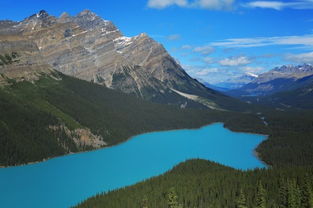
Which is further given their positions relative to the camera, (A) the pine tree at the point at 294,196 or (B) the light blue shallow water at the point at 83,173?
(B) the light blue shallow water at the point at 83,173

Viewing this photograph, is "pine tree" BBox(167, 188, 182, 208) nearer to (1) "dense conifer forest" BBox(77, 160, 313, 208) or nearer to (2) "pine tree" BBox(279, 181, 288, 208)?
(1) "dense conifer forest" BBox(77, 160, 313, 208)

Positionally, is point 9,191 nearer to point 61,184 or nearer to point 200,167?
point 61,184

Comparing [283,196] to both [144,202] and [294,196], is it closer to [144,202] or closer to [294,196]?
[294,196]

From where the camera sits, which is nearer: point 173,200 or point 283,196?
point 173,200

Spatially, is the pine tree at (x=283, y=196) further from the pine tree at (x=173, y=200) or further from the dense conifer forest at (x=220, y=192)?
the pine tree at (x=173, y=200)

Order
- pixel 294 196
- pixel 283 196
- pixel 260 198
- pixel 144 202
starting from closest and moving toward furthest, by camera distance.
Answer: pixel 260 198, pixel 294 196, pixel 144 202, pixel 283 196

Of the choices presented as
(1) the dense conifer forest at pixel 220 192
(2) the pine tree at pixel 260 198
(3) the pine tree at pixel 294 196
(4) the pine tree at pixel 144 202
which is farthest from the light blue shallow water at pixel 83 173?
(3) the pine tree at pixel 294 196

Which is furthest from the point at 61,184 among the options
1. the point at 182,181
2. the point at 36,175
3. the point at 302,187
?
the point at 302,187

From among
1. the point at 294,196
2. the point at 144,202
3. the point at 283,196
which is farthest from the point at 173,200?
the point at 294,196

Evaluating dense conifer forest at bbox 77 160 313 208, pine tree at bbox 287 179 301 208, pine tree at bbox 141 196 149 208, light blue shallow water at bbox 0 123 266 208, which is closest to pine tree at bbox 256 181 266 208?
dense conifer forest at bbox 77 160 313 208

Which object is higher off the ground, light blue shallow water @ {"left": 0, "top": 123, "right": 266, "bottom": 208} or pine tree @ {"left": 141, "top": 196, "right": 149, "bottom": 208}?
light blue shallow water @ {"left": 0, "top": 123, "right": 266, "bottom": 208}

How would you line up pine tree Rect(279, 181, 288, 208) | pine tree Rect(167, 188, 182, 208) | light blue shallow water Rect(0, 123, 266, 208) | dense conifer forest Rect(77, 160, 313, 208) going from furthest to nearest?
light blue shallow water Rect(0, 123, 266, 208) → pine tree Rect(279, 181, 288, 208) → dense conifer forest Rect(77, 160, 313, 208) → pine tree Rect(167, 188, 182, 208)
